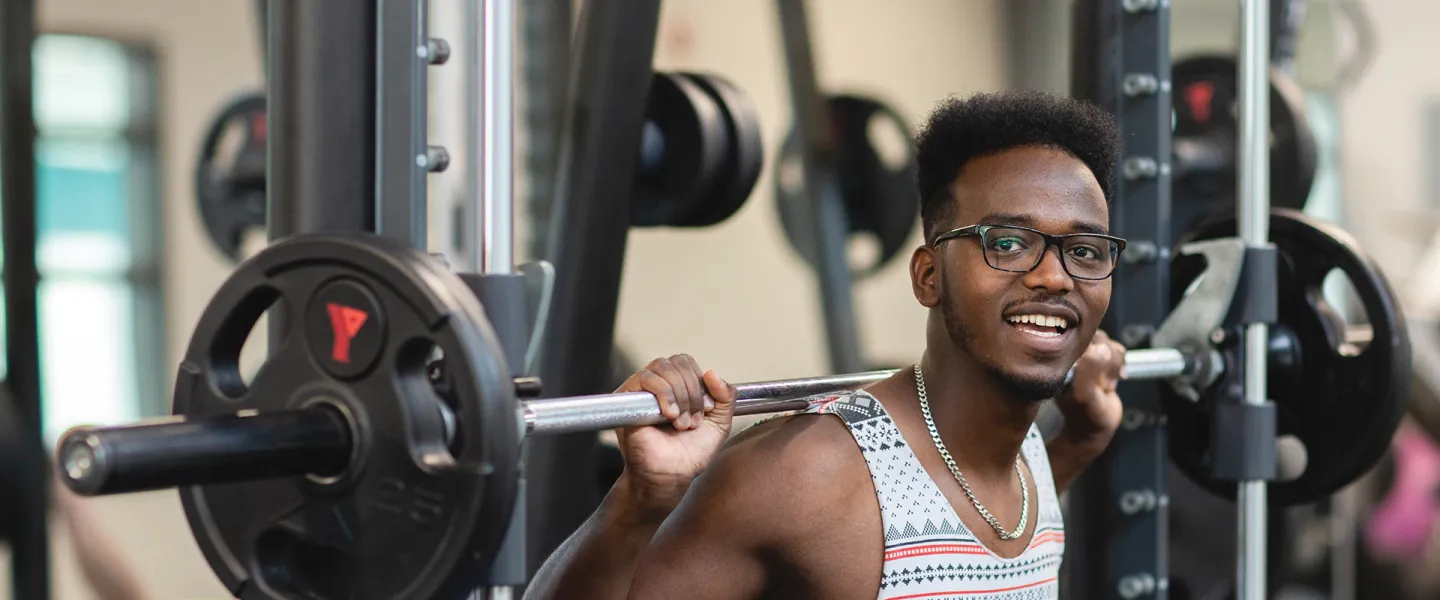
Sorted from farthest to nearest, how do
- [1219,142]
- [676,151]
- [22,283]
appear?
[22,283] → [1219,142] → [676,151]

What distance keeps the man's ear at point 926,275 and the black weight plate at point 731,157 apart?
801mm

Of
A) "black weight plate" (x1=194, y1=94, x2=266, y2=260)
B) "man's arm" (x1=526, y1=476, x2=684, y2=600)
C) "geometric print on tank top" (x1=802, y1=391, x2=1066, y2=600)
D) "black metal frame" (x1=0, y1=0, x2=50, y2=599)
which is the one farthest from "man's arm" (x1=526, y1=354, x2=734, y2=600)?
"black weight plate" (x1=194, y1=94, x2=266, y2=260)

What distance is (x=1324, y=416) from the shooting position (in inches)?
79.0

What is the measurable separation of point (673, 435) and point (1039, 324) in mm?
365

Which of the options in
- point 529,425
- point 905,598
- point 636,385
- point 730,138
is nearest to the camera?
point 529,425

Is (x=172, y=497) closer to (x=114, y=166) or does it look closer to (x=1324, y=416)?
(x=114, y=166)

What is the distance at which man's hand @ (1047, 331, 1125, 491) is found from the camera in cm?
173

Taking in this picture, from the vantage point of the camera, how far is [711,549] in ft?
4.32

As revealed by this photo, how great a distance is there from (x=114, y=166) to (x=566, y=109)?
3.62m

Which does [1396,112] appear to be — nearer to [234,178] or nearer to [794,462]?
[234,178]

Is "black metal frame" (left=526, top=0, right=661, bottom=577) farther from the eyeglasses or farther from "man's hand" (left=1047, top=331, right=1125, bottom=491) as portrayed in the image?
the eyeglasses

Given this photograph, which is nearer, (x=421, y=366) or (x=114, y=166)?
(x=421, y=366)

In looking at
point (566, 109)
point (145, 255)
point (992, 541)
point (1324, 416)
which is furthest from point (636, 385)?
point (145, 255)

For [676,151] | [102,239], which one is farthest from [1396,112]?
[102,239]
